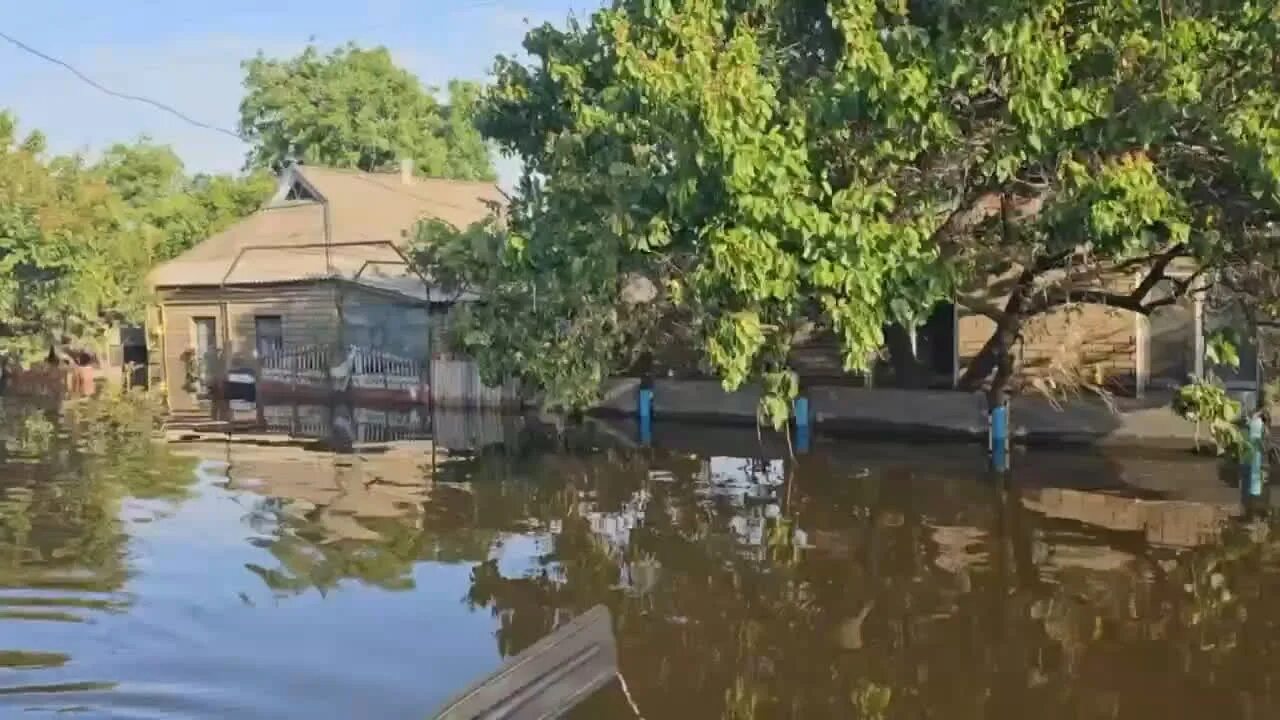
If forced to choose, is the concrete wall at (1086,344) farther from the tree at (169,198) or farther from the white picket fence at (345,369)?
the tree at (169,198)

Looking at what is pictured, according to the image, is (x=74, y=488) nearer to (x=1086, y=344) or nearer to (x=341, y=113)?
(x=1086, y=344)

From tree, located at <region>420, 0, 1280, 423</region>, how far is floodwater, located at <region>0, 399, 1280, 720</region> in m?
2.17

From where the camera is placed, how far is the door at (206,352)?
118ft

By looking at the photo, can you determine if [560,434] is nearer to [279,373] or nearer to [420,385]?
[420,385]

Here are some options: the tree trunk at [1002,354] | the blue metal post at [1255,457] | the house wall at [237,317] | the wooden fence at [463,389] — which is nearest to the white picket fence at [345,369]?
the house wall at [237,317]

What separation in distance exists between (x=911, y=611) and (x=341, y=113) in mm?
47151

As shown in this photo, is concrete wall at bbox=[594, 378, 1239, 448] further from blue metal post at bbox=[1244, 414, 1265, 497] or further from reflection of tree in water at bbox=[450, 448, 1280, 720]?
reflection of tree in water at bbox=[450, 448, 1280, 720]

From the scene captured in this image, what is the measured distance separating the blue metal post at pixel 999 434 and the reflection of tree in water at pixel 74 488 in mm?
11162

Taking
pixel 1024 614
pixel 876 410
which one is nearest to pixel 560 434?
pixel 876 410

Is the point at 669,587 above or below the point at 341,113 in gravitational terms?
below

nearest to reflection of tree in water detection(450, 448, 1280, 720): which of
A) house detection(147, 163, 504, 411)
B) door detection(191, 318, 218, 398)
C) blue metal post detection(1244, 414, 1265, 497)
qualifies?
blue metal post detection(1244, 414, 1265, 497)

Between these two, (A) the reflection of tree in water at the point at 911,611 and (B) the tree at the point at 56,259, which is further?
(B) the tree at the point at 56,259

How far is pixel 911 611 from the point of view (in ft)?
32.6

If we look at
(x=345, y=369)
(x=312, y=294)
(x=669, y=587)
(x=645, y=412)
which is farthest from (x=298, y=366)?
(x=669, y=587)
